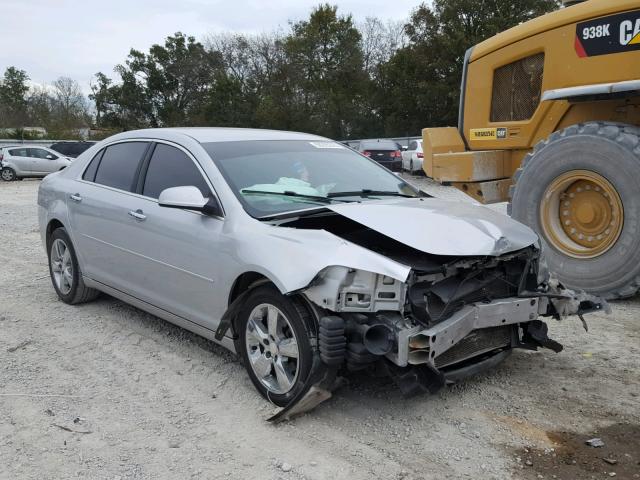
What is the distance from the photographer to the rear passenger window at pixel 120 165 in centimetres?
512

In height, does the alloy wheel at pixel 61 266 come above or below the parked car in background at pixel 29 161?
below

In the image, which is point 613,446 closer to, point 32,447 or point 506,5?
point 32,447

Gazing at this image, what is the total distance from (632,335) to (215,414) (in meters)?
3.41

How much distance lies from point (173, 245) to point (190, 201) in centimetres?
47

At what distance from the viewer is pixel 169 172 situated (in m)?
4.72

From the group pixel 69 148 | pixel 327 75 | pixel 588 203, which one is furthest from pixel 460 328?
pixel 327 75

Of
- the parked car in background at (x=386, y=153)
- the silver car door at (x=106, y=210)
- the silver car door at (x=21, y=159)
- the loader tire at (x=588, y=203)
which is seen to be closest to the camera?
the silver car door at (x=106, y=210)

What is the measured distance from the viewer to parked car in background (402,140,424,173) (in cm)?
2189

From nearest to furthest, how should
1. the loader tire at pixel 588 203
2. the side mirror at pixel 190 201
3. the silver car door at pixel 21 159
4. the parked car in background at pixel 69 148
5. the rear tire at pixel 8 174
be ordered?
the side mirror at pixel 190 201, the loader tire at pixel 588 203, the silver car door at pixel 21 159, the rear tire at pixel 8 174, the parked car in background at pixel 69 148

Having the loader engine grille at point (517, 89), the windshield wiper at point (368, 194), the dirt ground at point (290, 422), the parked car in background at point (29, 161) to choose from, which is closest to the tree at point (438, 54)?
the parked car in background at point (29, 161)

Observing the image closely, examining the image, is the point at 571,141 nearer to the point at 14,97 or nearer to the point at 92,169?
the point at 92,169

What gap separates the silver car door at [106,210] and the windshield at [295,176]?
0.98 metres

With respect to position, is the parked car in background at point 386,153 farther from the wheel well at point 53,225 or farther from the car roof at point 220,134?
the car roof at point 220,134

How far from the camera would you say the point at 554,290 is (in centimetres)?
414
